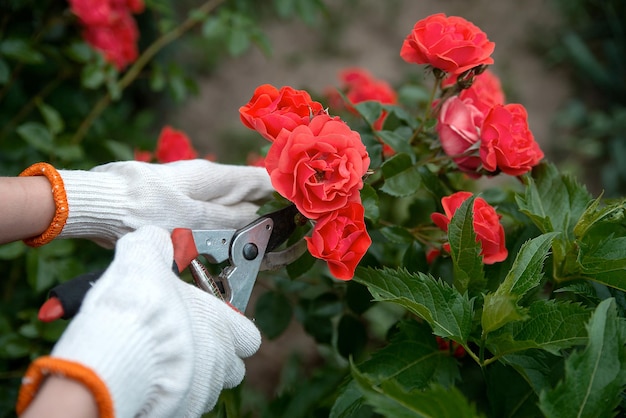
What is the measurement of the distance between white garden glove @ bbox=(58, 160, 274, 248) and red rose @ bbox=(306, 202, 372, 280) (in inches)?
9.7

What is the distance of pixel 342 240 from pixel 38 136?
91 centimetres

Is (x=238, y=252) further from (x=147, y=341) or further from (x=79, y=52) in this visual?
(x=79, y=52)

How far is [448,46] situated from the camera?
32.9 inches

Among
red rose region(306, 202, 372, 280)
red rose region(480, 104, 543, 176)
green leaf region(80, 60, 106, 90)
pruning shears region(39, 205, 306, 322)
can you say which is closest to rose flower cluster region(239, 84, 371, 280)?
red rose region(306, 202, 372, 280)

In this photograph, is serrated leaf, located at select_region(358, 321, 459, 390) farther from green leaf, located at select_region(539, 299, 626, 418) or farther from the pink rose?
the pink rose

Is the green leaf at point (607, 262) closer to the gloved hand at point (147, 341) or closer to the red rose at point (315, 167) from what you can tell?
the red rose at point (315, 167)

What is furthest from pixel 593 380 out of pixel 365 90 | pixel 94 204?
pixel 365 90

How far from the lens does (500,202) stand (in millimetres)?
1058

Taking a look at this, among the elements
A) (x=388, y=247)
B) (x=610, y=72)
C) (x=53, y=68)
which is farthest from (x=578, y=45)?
(x=53, y=68)

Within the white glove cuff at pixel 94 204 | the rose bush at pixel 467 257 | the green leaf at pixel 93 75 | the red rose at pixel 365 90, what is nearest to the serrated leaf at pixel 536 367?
the rose bush at pixel 467 257

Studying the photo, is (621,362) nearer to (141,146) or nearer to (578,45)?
(141,146)

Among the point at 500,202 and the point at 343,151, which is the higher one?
the point at 343,151

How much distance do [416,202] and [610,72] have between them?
2.39 m

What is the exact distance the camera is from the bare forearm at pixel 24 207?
0.76 meters
